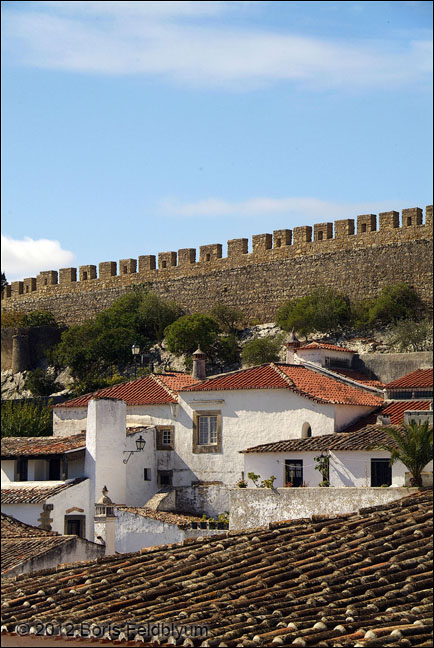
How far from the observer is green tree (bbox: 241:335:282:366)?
43.2 metres

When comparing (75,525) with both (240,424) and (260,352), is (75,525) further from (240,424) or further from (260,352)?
(260,352)

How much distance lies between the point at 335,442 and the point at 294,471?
97 cm

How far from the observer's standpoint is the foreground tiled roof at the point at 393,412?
2881 cm

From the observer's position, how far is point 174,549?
16391mm

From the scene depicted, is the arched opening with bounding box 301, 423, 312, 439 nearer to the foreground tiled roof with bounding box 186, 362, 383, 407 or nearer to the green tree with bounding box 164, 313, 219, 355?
the foreground tiled roof with bounding box 186, 362, 383, 407

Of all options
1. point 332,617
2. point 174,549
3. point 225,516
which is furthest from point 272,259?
point 332,617

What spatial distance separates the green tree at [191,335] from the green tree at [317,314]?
236 cm

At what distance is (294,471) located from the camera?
26.2 meters

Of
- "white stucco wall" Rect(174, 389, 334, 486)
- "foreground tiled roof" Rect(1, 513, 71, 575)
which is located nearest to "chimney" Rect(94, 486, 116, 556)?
"foreground tiled roof" Rect(1, 513, 71, 575)

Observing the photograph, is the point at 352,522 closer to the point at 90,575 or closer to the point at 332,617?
the point at 90,575

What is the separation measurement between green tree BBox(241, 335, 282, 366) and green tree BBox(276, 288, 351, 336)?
0.91m

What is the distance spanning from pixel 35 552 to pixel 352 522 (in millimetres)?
5487

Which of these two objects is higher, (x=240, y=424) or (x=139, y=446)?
(x=240, y=424)

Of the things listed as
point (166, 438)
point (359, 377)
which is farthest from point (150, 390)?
point (359, 377)
